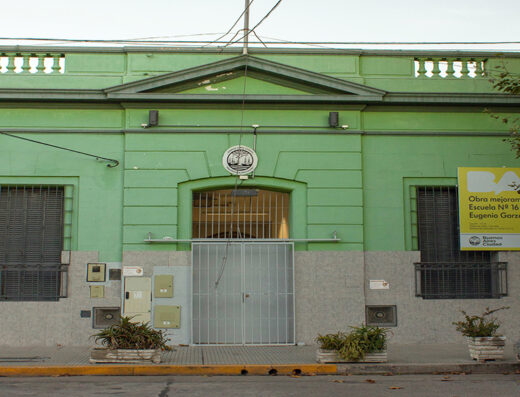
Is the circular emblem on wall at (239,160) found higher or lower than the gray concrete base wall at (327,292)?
higher

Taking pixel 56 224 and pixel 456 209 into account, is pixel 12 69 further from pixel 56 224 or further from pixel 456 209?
pixel 456 209

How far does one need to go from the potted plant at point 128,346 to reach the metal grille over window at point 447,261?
6.21 m

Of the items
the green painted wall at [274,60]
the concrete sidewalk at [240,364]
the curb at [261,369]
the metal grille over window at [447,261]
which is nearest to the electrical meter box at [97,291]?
the concrete sidewalk at [240,364]

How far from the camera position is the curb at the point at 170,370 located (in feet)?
38.3

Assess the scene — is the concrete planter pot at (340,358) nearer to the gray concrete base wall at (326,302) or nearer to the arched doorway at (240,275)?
the gray concrete base wall at (326,302)

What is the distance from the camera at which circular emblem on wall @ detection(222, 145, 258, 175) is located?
15.2 m

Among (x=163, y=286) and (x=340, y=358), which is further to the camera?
(x=163, y=286)

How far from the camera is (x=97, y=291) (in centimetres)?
1488

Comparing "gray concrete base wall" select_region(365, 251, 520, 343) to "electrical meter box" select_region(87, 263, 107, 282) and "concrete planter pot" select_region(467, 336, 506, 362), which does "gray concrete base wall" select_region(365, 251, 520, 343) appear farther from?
"electrical meter box" select_region(87, 263, 107, 282)

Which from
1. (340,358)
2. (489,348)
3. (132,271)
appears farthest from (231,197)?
(489,348)

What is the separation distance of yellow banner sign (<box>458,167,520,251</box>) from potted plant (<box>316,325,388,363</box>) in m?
4.21

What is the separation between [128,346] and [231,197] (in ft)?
15.0

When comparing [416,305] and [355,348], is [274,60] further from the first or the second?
[355,348]

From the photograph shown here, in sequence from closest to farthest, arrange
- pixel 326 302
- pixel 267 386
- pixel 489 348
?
1. pixel 267 386
2. pixel 489 348
3. pixel 326 302
